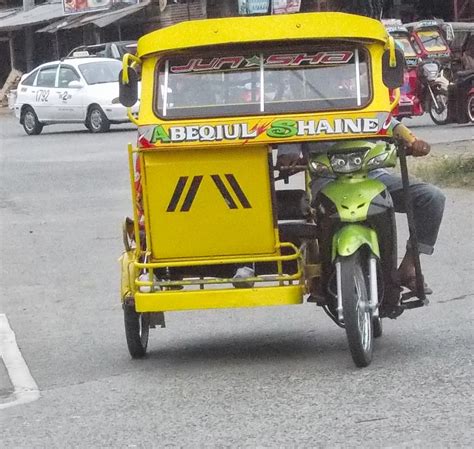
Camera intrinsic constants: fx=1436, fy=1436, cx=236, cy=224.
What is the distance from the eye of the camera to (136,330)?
26.5 feet

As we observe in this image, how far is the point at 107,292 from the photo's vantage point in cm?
1119

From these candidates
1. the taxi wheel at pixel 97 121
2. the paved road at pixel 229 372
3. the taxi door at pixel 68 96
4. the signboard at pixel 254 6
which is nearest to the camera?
the paved road at pixel 229 372

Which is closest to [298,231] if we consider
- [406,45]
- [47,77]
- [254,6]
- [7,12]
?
[406,45]

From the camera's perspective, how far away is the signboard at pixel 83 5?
4991 centimetres

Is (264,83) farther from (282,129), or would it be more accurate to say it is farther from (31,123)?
(31,123)

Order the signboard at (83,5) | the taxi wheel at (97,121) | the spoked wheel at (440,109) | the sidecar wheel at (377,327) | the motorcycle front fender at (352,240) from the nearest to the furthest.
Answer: the motorcycle front fender at (352,240)
the sidecar wheel at (377,327)
the spoked wheel at (440,109)
the taxi wheel at (97,121)
the signboard at (83,5)

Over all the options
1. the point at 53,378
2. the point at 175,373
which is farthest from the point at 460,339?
the point at 53,378

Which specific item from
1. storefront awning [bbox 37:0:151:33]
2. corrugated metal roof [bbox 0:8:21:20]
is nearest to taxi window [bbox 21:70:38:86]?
storefront awning [bbox 37:0:151:33]

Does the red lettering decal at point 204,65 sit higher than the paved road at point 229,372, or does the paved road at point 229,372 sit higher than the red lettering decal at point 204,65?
the red lettering decal at point 204,65

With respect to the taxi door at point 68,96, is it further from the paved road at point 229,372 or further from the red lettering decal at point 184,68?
the red lettering decal at point 184,68

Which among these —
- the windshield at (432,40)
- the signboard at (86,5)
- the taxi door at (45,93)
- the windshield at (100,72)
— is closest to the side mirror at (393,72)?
the windshield at (432,40)

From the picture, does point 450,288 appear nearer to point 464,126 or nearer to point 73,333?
point 73,333

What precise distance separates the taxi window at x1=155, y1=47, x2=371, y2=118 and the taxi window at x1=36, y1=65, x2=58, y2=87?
24.2m

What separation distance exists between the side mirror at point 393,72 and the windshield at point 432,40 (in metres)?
21.5
